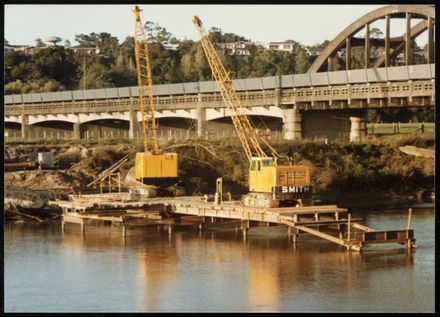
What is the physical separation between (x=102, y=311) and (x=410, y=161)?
134 ft

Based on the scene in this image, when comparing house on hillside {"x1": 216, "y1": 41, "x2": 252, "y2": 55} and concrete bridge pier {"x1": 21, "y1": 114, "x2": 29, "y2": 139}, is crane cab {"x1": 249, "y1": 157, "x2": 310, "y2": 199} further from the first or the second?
house on hillside {"x1": 216, "y1": 41, "x2": 252, "y2": 55}

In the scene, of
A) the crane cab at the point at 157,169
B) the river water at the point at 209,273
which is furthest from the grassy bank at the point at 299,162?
the river water at the point at 209,273

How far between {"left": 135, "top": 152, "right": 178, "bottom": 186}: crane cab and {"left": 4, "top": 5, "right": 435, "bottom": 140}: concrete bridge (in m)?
16.7

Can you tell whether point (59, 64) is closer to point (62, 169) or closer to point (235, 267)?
point (62, 169)

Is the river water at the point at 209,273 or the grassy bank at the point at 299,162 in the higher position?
the grassy bank at the point at 299,162

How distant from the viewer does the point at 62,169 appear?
211 feet

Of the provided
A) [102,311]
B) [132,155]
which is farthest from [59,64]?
[102,311]

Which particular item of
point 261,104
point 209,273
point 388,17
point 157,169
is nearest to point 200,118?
point 261,104

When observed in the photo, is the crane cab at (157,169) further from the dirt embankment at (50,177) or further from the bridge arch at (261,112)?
the bridge arch at (261,112)

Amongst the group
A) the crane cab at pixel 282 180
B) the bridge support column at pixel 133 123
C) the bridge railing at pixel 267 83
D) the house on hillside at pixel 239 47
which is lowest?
the crane cab at pixel 282 180

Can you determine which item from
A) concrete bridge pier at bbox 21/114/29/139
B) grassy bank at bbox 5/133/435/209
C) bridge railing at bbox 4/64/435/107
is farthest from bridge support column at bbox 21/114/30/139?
grassy bank at bbox 5/133/435/209

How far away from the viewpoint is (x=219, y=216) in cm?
4728

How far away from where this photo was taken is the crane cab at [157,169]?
56.2 meters

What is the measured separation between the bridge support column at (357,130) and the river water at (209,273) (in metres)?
23.0
